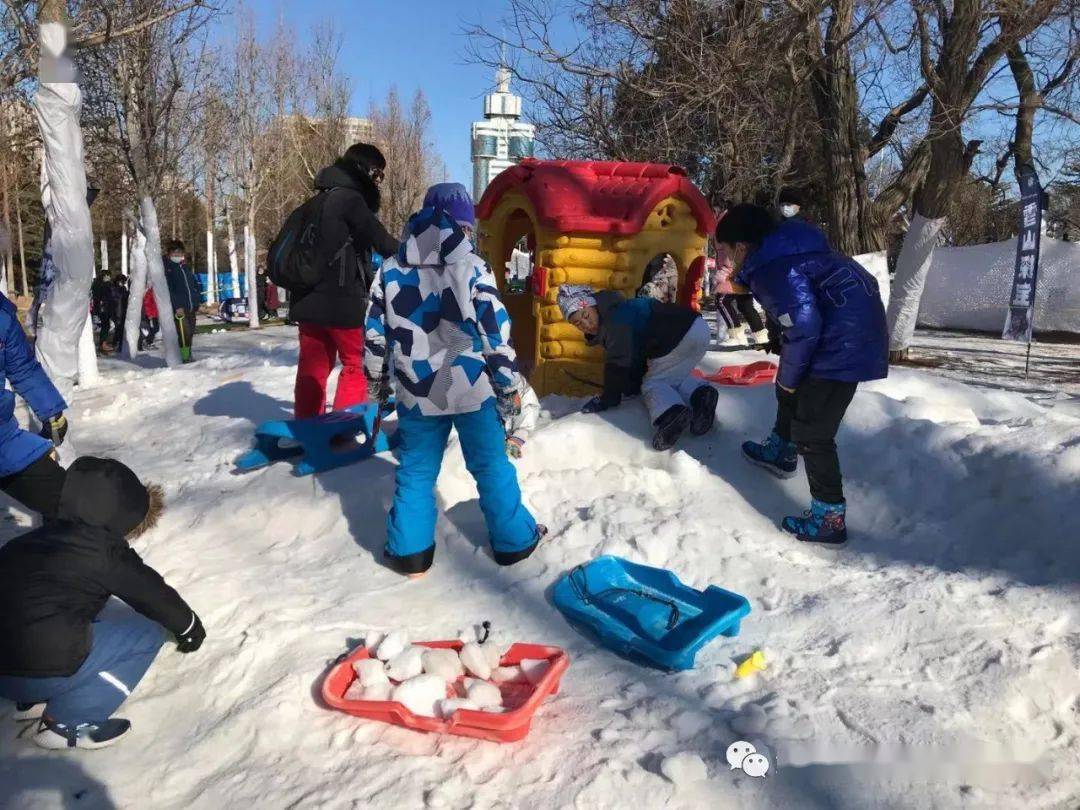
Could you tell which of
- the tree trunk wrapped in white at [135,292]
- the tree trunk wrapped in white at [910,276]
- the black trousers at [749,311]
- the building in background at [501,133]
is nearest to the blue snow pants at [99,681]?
the black trousers at [749,311]

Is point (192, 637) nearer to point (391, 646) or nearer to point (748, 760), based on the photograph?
point (391, 646)

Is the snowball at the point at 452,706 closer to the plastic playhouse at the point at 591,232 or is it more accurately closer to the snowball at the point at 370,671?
the snowball at the point at 370,671

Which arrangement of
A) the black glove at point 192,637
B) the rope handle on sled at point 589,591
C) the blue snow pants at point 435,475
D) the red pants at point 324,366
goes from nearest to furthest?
the black glove at point 192,637 → the rope handle on sled at point 589,591 → the blue snow pants at point 435,475 → the red pants at point 324,366

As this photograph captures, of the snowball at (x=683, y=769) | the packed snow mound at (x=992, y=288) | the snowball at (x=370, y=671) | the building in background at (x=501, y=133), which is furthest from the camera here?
the building in background at (x=501, y=133)

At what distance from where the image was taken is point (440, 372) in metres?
3.36

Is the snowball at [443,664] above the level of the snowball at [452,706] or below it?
above

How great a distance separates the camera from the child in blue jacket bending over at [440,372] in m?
3.37

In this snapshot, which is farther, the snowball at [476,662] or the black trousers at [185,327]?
the black trousers at [185,327]

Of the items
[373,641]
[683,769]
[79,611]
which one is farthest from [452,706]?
[79,611]

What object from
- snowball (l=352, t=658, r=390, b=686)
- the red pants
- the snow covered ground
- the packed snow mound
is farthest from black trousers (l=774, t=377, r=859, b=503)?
the packed snow mound

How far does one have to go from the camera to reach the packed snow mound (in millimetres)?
14492

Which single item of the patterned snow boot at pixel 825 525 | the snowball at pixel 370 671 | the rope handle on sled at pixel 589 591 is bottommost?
the snowball at pixel 370 671

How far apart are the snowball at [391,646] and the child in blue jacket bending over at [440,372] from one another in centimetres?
78

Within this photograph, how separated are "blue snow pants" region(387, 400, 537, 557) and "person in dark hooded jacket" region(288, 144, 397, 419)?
137 centimetres
